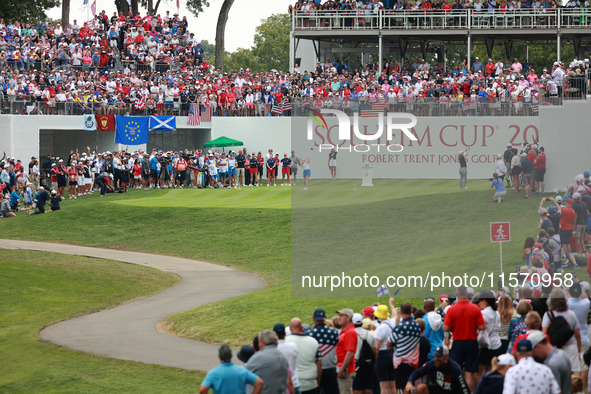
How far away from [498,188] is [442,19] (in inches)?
1243

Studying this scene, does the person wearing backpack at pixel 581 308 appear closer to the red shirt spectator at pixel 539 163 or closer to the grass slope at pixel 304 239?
the grass slope at pixel 304 239

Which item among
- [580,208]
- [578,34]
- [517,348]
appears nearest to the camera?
[517,348]

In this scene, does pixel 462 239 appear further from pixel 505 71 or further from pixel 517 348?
pixel 505 71

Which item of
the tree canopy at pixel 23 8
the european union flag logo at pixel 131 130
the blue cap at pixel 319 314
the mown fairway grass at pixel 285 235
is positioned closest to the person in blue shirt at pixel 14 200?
the mown fairway grass at pixel 285 235

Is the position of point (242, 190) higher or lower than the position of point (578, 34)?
lower

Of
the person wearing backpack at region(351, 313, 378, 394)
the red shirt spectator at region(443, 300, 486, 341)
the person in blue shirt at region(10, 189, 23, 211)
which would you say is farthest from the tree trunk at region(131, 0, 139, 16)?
the red shirt spectator at region(443, 300, 486, 341)

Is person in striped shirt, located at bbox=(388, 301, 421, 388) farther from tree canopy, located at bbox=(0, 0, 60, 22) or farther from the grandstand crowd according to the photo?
tree canopy, located at bbox=(0, 0, 60, 22)

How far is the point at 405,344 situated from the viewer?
38.4 feet

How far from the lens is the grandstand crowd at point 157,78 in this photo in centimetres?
4166

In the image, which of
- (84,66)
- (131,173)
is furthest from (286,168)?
(84,66)

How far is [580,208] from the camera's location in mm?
16141

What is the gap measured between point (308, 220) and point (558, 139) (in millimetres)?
4949

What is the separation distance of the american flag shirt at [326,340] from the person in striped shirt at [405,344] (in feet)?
2.62

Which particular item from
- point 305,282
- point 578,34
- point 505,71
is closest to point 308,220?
point 305,282
